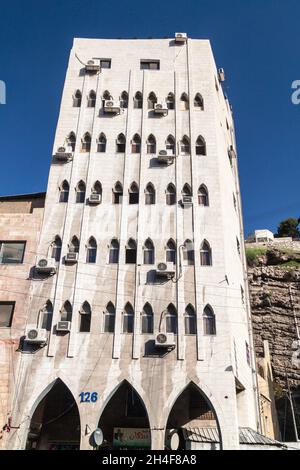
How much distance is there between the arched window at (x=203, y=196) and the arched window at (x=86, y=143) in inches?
289

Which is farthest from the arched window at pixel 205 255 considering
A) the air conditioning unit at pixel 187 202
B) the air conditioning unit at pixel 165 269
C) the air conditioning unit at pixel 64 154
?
the air conditioning unit at pixel 64 154

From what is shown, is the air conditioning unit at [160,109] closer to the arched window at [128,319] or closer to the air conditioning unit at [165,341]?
the arched window at [128,319]

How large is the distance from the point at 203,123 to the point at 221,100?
6.01m

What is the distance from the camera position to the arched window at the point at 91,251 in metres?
21.8

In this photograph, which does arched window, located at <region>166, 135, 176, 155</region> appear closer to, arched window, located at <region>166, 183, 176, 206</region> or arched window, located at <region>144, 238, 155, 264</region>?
arched window, located at <region>166, 183, 176, 206</region>

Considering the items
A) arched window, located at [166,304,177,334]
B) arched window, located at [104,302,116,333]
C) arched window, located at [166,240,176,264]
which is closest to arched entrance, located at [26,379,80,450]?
arched window, located at [104,302,116,333]

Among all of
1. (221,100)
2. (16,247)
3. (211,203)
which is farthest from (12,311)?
(221,100)

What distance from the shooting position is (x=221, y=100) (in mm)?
30516

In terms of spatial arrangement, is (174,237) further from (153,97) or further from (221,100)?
(221,100)

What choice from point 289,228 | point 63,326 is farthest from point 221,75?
point 289,228

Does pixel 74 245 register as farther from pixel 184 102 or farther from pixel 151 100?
pixel 184 102

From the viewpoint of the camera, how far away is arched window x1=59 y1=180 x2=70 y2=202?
23.6m
